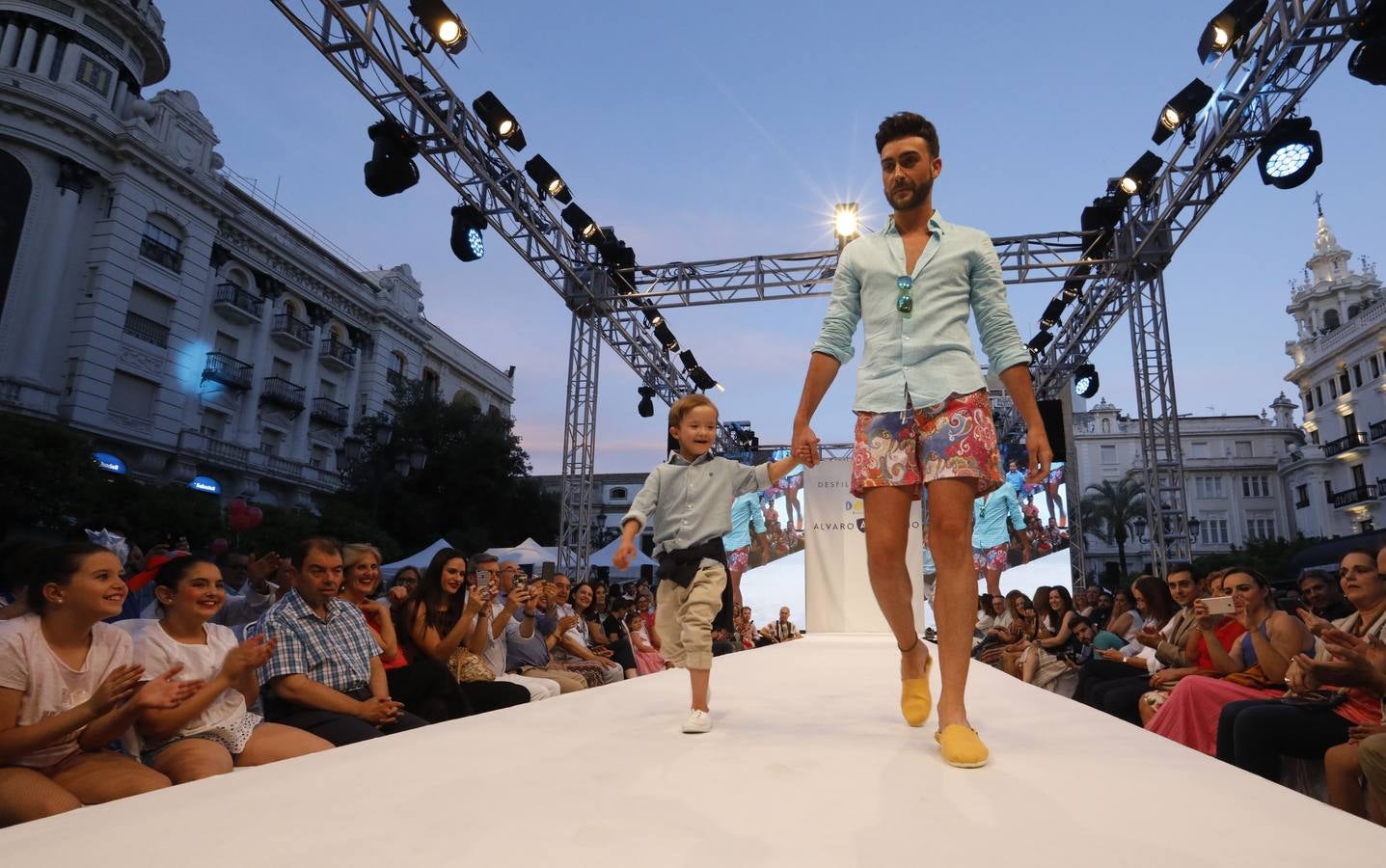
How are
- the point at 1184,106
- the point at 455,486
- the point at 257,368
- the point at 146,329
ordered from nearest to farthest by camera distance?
the point at 1184,106 < the point at 146,329 < the point at 257,368 < the point at 455,486

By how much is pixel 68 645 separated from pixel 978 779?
2.31 m

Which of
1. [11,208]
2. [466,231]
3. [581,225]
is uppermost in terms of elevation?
[11,208]

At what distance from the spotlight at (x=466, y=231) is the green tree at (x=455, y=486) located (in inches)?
452

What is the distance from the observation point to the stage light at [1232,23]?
6.48 meters

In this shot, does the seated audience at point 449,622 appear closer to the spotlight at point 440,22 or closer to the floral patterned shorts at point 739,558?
the spotlight at point 440,22

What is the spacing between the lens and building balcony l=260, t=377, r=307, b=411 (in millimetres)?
20156

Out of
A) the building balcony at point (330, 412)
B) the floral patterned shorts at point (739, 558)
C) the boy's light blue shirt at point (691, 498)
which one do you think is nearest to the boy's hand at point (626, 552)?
the boy's light blue shirt at point (691, 498)

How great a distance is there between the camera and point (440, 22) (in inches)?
257

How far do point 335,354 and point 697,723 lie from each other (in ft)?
76.1

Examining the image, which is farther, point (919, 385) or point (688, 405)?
point (688, 405)

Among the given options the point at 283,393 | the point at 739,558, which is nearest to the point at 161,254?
the point at 283,393

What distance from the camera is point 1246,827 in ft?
3.88

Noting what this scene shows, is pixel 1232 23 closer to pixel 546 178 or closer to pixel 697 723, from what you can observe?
pixel 546 178

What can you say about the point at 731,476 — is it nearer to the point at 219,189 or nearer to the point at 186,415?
the point at 186,415
